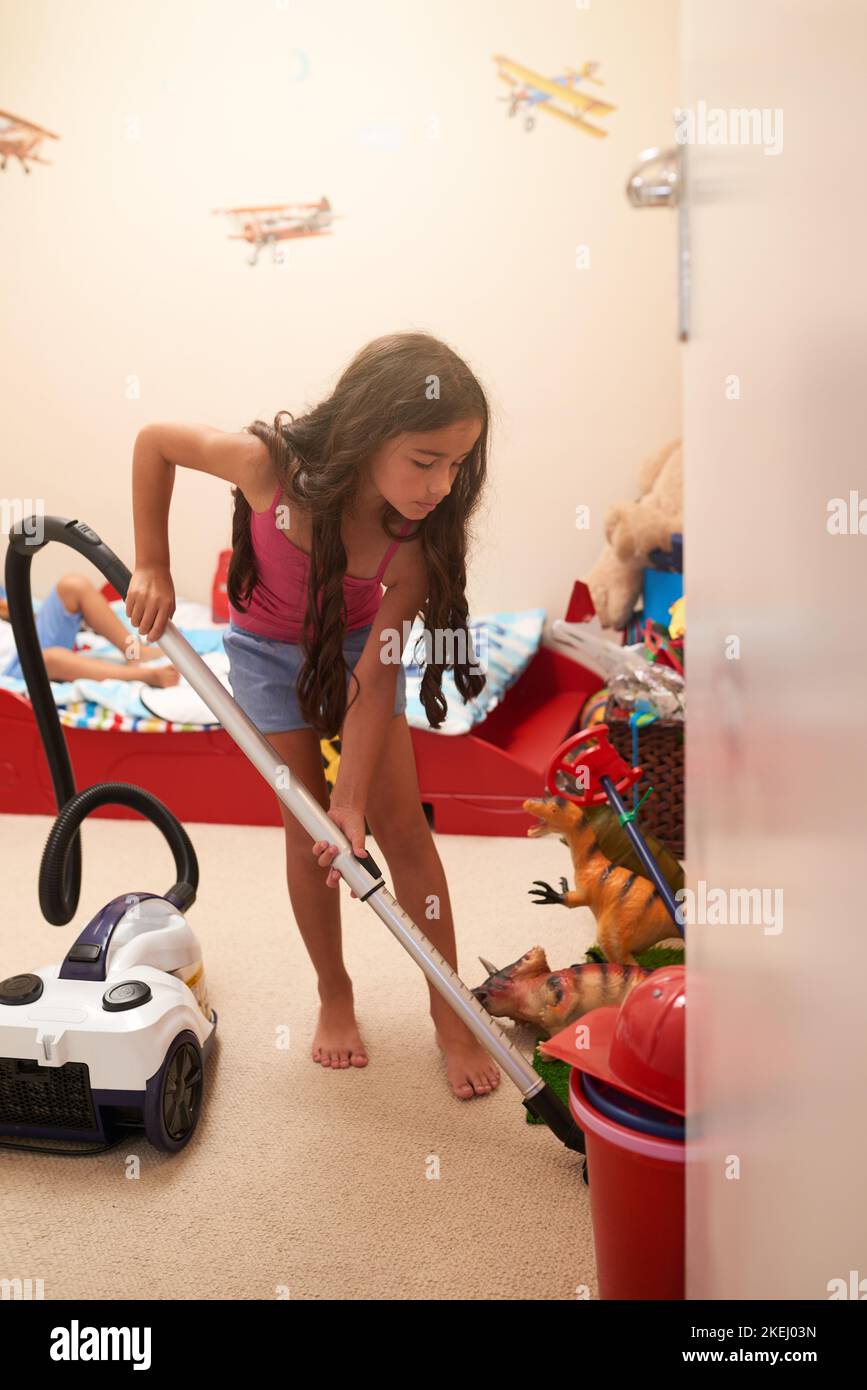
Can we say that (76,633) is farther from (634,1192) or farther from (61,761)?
(634,1192)

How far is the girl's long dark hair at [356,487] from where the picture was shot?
122 centimetres

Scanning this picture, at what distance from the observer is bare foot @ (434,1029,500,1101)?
1.50m

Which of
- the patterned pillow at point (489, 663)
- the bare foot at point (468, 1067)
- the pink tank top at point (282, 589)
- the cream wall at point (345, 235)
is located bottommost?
the bare foot at point (468, 1067)

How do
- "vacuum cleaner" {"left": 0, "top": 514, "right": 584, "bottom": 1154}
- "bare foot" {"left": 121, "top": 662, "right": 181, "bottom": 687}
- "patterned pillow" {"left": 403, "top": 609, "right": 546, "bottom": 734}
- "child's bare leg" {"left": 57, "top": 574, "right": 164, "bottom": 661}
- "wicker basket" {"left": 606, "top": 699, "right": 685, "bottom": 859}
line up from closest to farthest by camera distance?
1. "vacuum cleaner" {"left": 0, "top": 514, "right": 584, "bottom": 1154}
2. "wicker basket" {"left": 606, "top": 699, "right": 685, "bottom": 859}
3. "patterned pillow" {"left": 403, "top": 609, "right": 546, "bottom": 734}
4. "bare foot" {"left": 121, "top": 662, "right": 181, "bottom": 687}
5. "child's bare leg" {"left": 57, "top": 574, "right": 164, "bottom": 661}

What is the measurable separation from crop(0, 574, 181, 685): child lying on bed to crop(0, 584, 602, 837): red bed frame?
0.74 ft

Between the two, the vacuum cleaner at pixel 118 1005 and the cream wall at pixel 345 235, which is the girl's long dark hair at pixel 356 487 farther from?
the cream wall at pixel 345 235

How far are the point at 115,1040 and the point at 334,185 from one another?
276cm

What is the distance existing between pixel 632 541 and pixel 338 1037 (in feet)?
4.95

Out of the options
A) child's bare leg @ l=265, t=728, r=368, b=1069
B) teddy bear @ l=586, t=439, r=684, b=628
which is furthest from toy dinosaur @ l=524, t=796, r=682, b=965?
teddy bear @ l=586, t=439, r=684, b=628

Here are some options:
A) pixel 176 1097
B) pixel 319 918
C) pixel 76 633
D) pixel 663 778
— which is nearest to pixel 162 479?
pixel 319 918

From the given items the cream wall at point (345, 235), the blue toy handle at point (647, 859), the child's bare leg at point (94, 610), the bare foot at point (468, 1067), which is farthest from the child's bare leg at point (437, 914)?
the cream wall at point (345, 235)

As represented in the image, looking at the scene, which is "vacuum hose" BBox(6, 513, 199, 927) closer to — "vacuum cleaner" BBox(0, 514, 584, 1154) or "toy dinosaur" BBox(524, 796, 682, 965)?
"vacuum cleaner" BBox(0, 514, 584, 1154)

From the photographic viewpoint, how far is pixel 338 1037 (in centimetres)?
160

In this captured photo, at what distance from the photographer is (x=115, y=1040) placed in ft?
4.22
